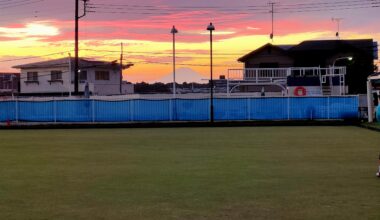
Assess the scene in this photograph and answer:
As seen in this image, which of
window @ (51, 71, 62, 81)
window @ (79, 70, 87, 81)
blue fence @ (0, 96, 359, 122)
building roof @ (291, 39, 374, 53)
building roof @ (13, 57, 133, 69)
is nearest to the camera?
blue fence @ (0, 96, 359, 122)

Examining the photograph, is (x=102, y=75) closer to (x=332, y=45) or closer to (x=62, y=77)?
(x=62, y=77)

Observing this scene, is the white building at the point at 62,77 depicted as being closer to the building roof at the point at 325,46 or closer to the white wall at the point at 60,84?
the white wall at the point at 60,84

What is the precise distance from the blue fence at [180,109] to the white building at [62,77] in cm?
2895

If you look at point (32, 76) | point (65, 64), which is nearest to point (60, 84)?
point (65, 64)

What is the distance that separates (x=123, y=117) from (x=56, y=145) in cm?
1500

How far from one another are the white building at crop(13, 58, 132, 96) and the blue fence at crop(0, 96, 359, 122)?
29.0 metres

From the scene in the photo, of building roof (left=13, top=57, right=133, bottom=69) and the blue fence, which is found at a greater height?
building roof (left=13, top=57, right=133, bottom=69)

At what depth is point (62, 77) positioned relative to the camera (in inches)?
2534

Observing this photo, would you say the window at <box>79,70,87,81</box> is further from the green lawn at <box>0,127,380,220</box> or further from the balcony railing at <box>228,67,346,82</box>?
the green lawn at <box>0,127,380,220</box>

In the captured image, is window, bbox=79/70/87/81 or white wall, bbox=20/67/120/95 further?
window, bbox=79/70/87/81

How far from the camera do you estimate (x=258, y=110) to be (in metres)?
32.2

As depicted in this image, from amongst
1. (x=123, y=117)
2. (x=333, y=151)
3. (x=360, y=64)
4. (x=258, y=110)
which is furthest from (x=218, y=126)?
(x=360, y=64)

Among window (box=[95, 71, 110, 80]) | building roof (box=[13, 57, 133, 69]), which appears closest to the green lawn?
building roof (box=[13, 57, 133, 69])

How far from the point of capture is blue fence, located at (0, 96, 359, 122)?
31.9 m
